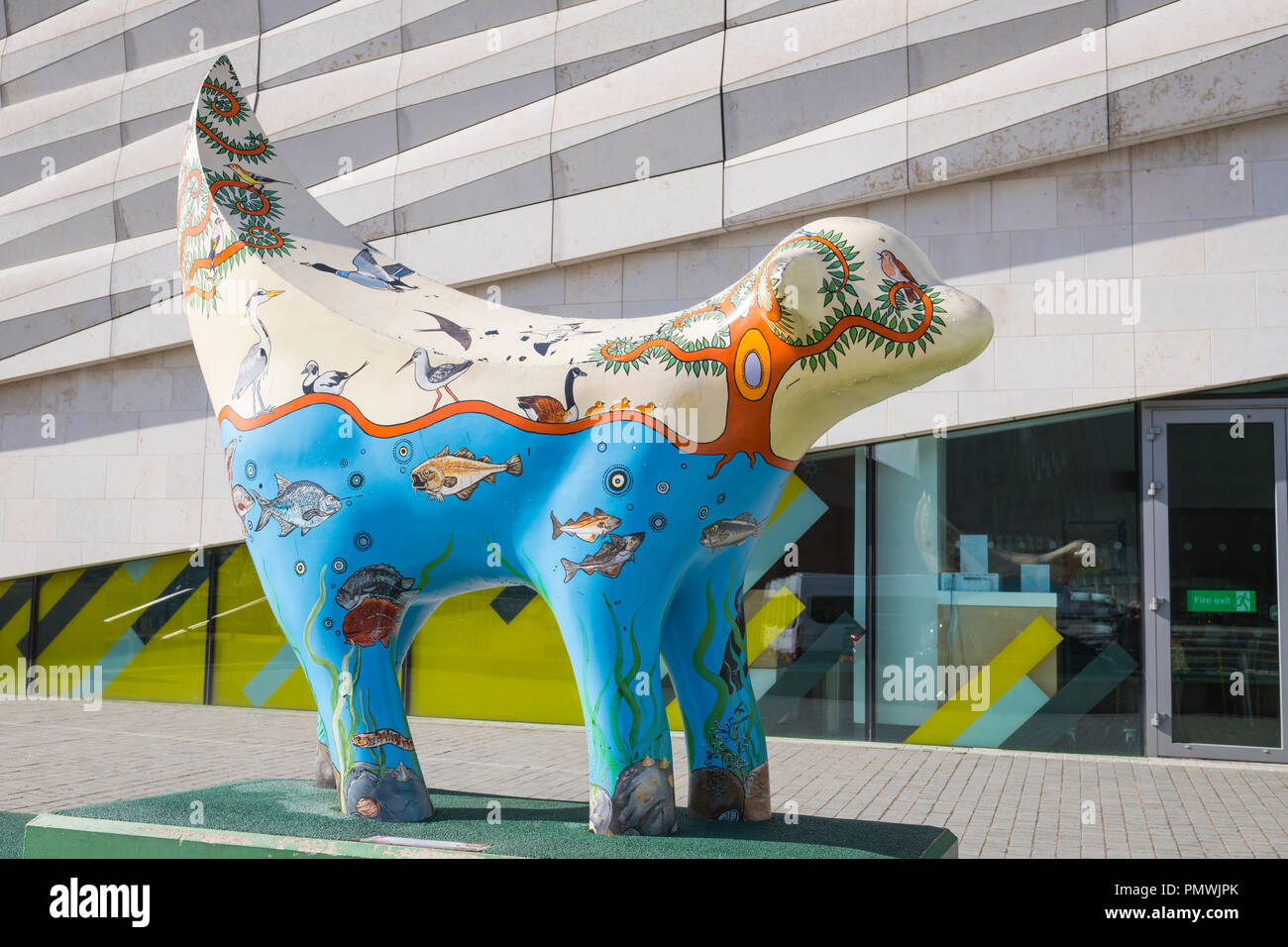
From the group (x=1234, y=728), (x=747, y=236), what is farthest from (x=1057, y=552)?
(x=747, y=236)

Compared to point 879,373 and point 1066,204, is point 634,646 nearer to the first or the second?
point 879,373

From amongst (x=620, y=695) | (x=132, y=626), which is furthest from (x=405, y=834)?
(x=132, y=626)

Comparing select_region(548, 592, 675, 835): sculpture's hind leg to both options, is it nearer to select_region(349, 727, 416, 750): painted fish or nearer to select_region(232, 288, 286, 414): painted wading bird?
select_region(349, 727, 416, 750): painted fish

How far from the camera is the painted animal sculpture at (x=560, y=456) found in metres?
4.04

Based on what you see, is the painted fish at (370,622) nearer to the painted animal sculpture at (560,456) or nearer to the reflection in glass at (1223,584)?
the painted animal sculpture at (560,456)

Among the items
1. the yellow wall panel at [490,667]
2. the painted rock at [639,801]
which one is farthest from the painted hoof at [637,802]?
the yellow wall panel at [490,667]

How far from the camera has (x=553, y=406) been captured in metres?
4.14

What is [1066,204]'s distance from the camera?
9.69m

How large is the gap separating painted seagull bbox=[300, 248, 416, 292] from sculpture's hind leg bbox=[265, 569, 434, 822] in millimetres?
1305

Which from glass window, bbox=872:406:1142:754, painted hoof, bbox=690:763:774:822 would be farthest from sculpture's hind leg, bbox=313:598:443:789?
glass window, bbox=872:406:1142:754

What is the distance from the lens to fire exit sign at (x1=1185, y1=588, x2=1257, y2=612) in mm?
9594

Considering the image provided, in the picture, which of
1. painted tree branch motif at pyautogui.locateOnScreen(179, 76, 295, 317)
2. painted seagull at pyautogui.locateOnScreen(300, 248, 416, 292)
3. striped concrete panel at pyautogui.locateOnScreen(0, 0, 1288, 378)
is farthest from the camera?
striped concrete panel at pyautogui.locateOnScreen(0, 0, 1288, 378)

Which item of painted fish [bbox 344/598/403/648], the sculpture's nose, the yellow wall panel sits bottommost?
the yellow wall panel

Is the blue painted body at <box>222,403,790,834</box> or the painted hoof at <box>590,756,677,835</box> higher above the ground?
the blue painted body at <box>222,403,790,834</box>
